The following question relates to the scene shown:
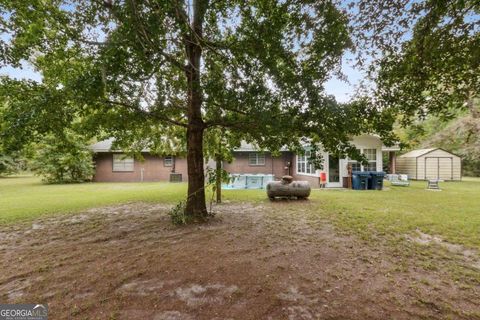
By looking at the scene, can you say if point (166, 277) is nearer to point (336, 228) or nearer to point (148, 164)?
point (336, 228)

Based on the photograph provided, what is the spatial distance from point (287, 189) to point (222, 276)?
7124 millimetres

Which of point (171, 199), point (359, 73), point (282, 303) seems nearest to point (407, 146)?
point (359, 73)

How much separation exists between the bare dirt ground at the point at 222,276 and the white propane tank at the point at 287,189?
13.6ft

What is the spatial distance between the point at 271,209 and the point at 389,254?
14.8 ft

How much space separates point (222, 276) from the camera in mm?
3684

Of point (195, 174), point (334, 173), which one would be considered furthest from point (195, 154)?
point (334, 173)

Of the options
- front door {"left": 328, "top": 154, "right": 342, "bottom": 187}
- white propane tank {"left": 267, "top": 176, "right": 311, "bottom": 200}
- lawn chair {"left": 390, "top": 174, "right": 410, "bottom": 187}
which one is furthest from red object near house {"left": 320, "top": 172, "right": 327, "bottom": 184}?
lawn chair {"left": 390, "top": 174, "right": 410, "bottom": 187}

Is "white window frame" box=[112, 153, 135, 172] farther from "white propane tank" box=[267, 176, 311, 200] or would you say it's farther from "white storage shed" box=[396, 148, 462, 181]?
"white storage shed" box=[396, 148, 462, 181]

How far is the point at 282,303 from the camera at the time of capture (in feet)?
9.76

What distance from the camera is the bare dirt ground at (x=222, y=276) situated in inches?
113

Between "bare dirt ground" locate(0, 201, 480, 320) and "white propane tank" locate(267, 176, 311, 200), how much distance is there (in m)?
4.14

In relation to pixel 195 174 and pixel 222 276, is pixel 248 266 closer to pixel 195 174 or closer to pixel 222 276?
pixel 222 276

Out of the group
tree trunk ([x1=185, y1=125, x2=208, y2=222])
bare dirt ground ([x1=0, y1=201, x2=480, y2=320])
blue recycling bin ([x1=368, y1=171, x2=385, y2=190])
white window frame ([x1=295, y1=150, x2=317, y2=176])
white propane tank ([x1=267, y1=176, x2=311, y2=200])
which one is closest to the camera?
bare dirt ground ([x1=0, y1=201, x2=480, y2=320])

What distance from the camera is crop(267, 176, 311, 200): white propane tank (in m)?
10.4
